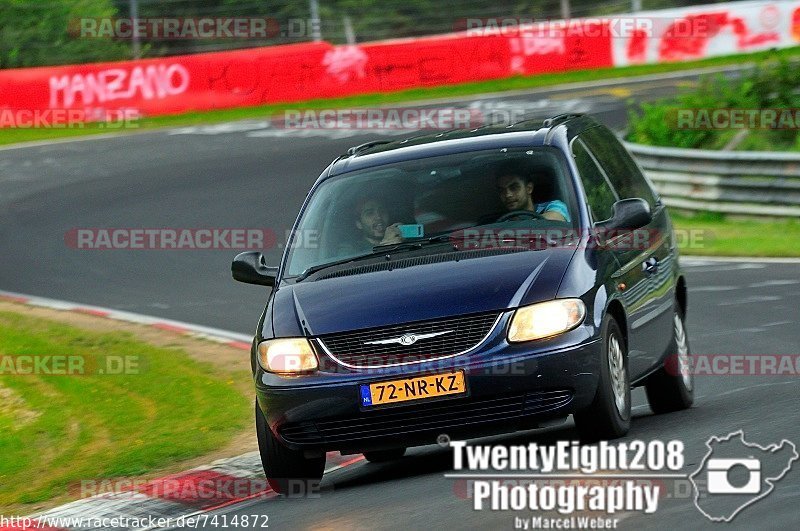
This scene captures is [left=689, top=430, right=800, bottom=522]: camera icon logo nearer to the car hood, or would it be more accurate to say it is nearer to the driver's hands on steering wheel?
the car hood

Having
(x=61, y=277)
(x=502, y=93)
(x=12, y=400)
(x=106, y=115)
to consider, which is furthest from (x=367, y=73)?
(x=12, y=400)

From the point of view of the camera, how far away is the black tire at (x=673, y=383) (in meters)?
9.58

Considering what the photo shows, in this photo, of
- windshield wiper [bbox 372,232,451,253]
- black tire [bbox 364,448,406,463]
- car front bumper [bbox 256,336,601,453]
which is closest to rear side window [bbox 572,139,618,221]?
windshield wiper [bbox 372,232,451,253]

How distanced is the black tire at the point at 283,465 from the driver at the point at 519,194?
1.71 meters

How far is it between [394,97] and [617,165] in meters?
24.2

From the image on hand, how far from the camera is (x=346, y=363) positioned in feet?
24.9

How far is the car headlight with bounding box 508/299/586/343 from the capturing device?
24.5 ft

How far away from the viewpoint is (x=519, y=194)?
8.67m

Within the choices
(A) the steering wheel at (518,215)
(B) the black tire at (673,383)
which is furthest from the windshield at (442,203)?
(B) the black tire at (673,383)

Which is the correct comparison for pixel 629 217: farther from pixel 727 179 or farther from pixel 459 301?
pixel 727 179

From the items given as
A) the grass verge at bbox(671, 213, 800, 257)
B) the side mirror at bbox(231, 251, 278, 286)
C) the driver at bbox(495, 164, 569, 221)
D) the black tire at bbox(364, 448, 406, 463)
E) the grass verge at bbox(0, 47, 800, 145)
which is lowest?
the grass verge at bbox(0, 47, 800, 145)

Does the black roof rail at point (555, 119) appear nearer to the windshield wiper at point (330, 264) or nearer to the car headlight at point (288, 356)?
the windshield wiper at point (330, 264)

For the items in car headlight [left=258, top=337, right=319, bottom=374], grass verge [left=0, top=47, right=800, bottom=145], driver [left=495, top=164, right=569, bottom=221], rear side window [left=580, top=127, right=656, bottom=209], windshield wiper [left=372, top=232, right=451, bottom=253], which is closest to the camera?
car headlight [left=258, top=337, right=319, bottom=374]

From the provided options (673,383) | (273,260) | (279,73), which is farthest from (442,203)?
(279,73)
